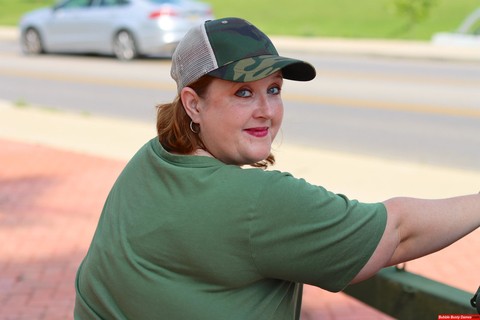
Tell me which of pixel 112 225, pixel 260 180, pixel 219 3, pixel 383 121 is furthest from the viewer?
pixel 219 3

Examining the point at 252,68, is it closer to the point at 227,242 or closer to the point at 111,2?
the point at 227,242

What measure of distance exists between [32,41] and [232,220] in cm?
1913

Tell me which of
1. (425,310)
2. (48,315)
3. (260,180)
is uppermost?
(260,180)

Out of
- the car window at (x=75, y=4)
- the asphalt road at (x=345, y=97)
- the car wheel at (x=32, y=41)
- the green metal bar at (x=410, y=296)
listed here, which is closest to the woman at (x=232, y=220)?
the green metal bar at (x=410, y=296)

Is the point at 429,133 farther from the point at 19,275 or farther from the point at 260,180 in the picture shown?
the point at 260,180

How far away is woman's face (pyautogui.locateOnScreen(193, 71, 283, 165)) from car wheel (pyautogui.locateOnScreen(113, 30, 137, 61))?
1650 centimetres

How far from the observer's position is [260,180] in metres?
2.05

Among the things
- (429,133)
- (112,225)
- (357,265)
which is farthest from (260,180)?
(429,133)

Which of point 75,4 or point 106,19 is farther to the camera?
point 75,4

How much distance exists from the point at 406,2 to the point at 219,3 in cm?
1171

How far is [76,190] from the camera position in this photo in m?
7.46

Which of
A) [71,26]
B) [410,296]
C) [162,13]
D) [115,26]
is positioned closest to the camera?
[410,296]

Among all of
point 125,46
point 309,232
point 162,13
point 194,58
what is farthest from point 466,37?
point 309,232

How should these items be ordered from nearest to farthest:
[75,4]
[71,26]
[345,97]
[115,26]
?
1. [345,97]
2. [115,26]
3. [71,26]
4. [75,4]
